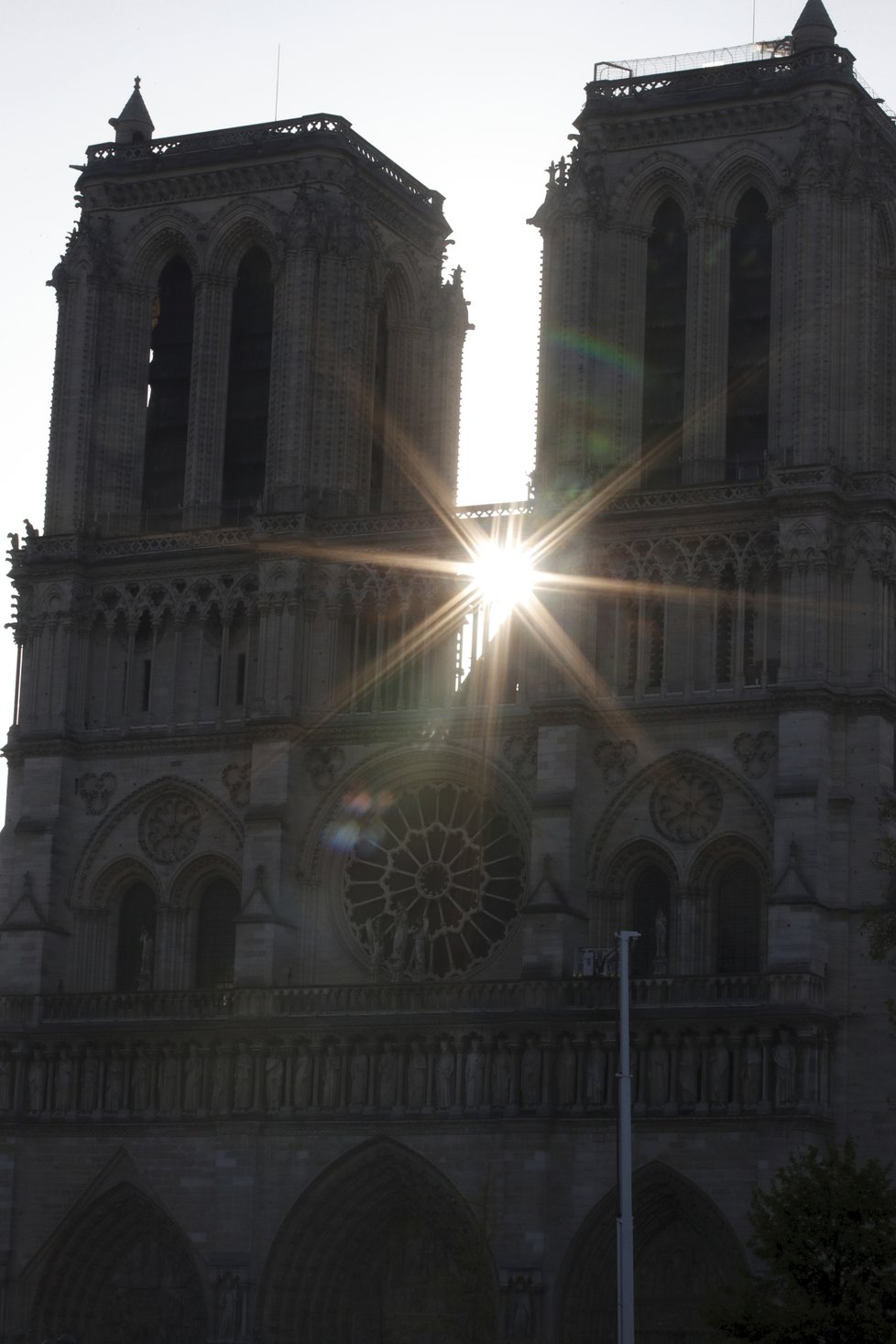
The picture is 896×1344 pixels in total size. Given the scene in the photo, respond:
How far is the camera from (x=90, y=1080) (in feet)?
214

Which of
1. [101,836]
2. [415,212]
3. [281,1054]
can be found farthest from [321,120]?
[281,1054]

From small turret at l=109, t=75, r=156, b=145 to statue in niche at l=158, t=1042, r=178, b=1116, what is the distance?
20.9 meters

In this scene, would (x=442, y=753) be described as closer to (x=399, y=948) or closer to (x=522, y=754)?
(x=522, y=754)

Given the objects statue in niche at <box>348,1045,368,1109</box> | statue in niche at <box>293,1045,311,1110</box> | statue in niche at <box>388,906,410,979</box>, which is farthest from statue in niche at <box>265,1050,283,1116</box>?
statue in niche at <box>388,906,410,979</box>

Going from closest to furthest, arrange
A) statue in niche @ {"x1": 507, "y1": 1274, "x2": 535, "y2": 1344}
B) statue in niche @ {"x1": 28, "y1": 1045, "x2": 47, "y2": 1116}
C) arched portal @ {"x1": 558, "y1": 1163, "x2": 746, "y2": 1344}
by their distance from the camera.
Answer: statue in niche @ {"x1": 507, "y1": 1274, "x2": 535, "y2": 1344}, arched portal @ {"x1": 558, "y1": 1163, "x2": 746, "y2": 1344}, statue in niche @ {"x1": 28, "y1": 1045, "x2": 47, "y2": 1116}

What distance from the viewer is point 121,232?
7138 centimetres

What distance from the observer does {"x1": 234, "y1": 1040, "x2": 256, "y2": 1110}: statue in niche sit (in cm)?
6341

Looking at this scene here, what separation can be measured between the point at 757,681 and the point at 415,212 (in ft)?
52.3

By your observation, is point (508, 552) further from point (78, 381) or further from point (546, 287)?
point (78, 381)

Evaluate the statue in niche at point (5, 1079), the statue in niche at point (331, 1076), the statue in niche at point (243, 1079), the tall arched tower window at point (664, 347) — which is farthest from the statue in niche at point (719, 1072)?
the statue in niche at point (5, 1079)

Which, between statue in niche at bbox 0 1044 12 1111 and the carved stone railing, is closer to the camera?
statue in niche at bbox 0 1044 12 1111

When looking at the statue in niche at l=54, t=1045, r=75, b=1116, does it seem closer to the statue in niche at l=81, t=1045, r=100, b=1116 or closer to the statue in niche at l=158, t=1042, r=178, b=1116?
the statue in niche at l=81, t=1045, r=100, b=1116

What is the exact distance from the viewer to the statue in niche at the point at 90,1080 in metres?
65.1

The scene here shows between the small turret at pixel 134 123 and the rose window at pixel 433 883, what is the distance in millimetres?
17305
